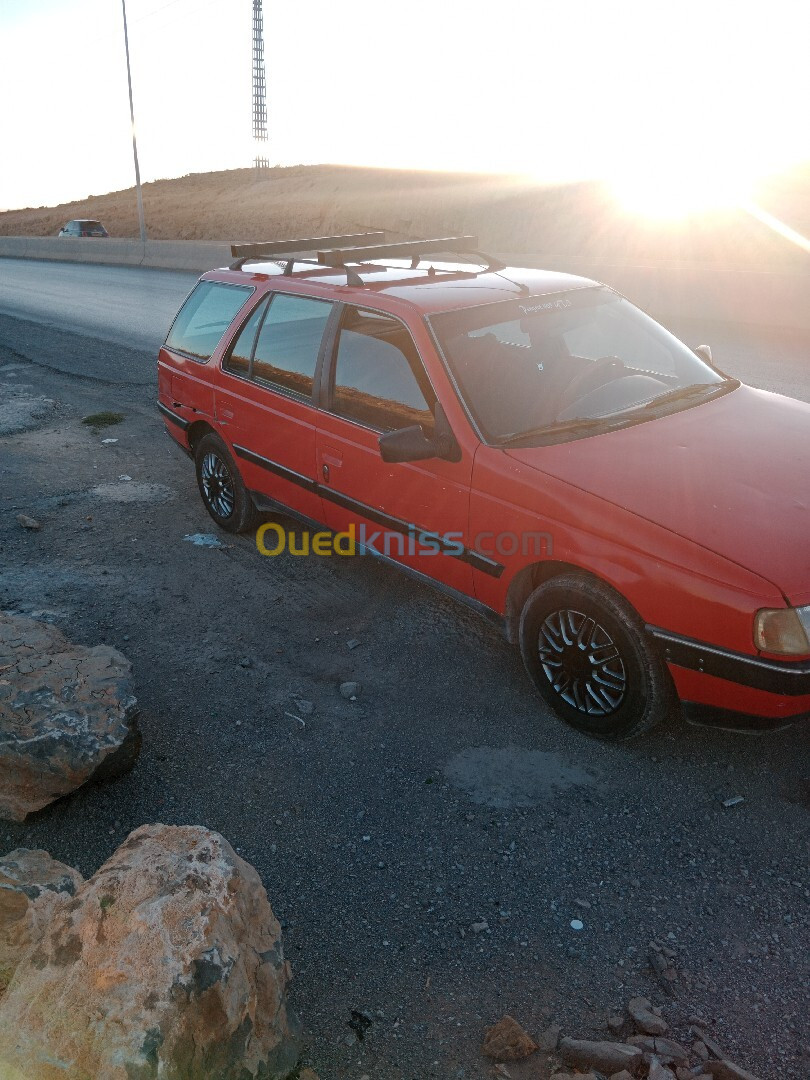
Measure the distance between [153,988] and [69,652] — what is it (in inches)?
87.2

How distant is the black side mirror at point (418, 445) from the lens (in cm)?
390

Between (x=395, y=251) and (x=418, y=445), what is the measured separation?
7.06 ft

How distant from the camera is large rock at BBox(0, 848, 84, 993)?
2.23 meters

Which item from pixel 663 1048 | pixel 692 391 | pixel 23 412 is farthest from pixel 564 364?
pixel 23 412

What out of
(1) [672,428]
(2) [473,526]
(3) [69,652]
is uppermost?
(1) [672,428]

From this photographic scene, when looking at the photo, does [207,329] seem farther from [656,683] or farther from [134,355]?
[134,355]

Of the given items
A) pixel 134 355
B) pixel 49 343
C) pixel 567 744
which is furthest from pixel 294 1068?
pixel 49 343

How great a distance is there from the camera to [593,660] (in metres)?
3.63

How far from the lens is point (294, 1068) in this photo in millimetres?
2264

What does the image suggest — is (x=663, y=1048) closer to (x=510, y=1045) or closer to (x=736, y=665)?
(x=510, y=1045)

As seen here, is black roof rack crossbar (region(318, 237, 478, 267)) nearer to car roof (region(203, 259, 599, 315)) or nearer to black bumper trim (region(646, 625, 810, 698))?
car roof (region(203, 259, 599, 315))

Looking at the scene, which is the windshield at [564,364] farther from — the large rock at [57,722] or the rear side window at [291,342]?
the large rock at [57,722]

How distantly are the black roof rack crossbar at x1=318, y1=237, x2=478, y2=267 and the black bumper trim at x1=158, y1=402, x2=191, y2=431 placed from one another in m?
1.59
